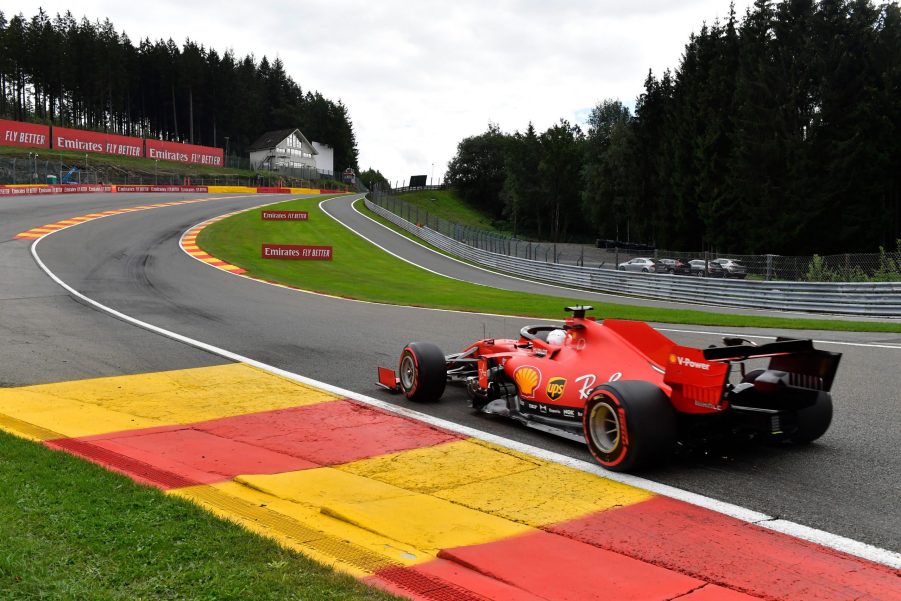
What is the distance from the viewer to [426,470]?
18.8 ft

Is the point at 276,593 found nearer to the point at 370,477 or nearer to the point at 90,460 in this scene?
the point at 370,477

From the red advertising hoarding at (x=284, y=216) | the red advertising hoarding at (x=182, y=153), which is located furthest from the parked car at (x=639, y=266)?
the red advertising hoarding at (x=182, y=153)

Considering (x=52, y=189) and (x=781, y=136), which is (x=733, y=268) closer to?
(x=781, y=136)

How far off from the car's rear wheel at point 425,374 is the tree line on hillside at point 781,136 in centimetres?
3928

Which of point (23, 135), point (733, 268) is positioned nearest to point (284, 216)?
point (733, 268)

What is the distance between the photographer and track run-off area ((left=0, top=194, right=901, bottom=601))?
12.6 ft

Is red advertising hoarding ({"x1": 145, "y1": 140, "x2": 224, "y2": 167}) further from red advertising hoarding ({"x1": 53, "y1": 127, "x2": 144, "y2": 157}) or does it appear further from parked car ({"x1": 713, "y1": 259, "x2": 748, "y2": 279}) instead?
parked car ({"x1": 713, "y1": 259, "x2": 748, "y2": 279})

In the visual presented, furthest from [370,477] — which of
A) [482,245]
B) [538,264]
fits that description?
[482,245]

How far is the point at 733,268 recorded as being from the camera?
27766 mm

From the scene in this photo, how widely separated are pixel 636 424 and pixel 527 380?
5.56ft

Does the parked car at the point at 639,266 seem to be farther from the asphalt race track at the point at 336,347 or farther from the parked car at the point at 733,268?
the asphalt race track at the point at 336,347

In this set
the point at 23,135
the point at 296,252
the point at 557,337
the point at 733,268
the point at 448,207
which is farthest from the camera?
the point at 448,207

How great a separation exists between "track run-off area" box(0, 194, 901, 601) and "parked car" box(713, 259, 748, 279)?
50.1 feet

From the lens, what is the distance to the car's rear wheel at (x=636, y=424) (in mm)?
5312
